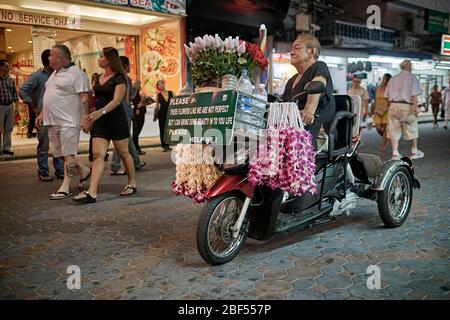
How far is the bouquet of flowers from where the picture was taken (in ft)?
10.4

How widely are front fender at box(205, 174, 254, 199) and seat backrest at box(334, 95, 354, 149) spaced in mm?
1349

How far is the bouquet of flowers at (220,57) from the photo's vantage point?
317cm

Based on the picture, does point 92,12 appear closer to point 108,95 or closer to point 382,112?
point 108,95

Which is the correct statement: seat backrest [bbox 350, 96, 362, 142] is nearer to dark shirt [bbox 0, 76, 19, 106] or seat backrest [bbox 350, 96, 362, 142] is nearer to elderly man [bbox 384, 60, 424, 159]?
elderly man [bbox 384, 60, 424, 159]

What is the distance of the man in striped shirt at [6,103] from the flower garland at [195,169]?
779cm

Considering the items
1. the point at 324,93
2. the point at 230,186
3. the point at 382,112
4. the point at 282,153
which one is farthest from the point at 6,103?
the point at 382,112

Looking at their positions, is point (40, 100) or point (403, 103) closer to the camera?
point (40, 100)

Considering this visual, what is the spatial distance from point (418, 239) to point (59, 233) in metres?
3.64

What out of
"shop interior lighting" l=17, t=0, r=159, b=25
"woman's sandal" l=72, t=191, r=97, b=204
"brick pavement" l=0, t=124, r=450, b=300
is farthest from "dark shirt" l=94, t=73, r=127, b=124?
"shop interior lighting" l=17, t=0, r=159, b=25

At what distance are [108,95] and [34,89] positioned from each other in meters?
2.58

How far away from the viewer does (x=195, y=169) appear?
346cm

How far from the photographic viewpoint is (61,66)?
18.6 feet
